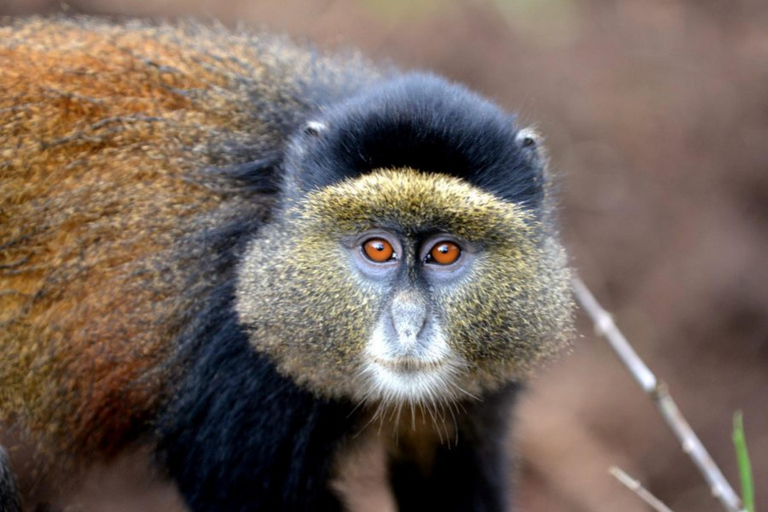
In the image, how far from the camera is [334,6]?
8.52 m

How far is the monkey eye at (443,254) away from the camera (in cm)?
354

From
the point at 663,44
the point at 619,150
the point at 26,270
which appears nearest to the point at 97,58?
the point at 26,270

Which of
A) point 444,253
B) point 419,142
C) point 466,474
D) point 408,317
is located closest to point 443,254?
point 444,253

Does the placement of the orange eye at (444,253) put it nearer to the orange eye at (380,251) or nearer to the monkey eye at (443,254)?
the monkey eye at (443,254)

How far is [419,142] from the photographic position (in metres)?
3.57

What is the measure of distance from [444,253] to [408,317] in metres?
0.30

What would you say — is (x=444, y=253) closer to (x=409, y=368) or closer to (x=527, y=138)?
(x=409, y=368)

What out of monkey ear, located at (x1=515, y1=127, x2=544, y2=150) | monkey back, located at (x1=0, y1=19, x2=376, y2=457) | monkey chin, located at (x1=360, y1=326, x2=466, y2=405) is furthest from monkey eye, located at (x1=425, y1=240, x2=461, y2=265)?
monkey back, located at (x1=0, y1=19, x2=376, y2=457)

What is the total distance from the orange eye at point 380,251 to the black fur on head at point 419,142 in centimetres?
27

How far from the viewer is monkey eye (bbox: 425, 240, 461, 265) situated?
140 inches

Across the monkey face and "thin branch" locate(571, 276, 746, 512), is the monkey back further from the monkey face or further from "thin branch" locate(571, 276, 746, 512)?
"thin branch" locate(571, 276, 746, 512)

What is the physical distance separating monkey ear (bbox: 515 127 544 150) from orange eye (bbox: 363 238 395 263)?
0.70 meters

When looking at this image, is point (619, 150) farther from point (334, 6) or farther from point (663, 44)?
point (334, 6)

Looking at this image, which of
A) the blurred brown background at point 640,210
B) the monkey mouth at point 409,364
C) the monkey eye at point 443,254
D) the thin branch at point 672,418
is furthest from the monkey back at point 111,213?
the blurred brown background at point 640,210
